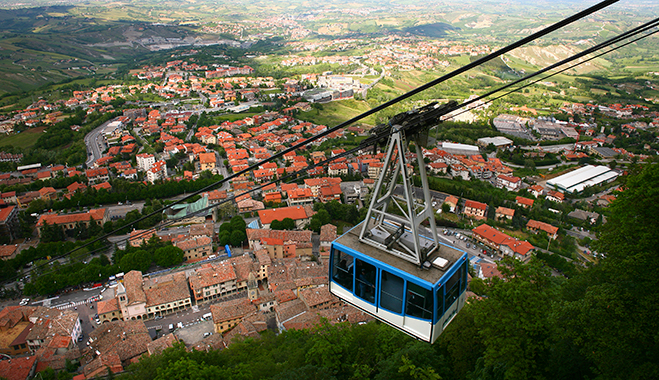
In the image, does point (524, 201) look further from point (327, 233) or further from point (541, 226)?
point (327, 233)

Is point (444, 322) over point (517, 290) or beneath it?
over

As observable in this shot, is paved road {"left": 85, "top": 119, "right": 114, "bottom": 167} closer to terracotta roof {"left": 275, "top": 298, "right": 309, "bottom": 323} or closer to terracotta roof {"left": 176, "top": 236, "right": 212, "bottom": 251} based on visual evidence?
terracotta roof {"left": 176, "top": 236, "right": 212, "bottom": 251}

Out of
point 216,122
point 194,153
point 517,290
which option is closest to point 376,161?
point 194,153

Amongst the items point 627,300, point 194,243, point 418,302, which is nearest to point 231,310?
point 194,243

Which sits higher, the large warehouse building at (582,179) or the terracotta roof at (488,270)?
the terracotta roof at (488,270)

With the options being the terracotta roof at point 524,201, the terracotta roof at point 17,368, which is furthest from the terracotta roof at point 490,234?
the terracotta roof at point 17,368

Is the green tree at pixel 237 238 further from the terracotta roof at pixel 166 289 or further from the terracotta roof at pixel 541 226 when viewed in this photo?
the terracotta roof at pixel 541 226

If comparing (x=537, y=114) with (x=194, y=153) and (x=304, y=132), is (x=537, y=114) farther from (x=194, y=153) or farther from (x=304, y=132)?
(x=194, y=153)
